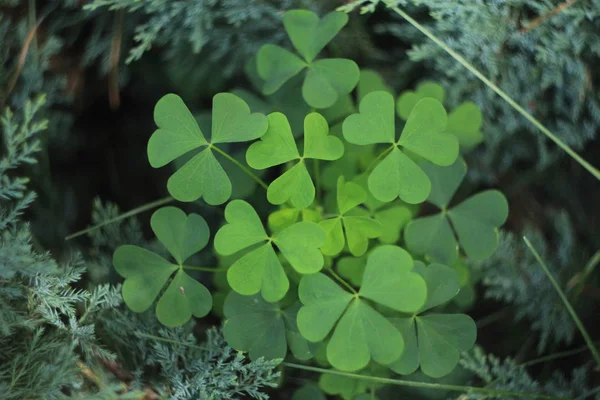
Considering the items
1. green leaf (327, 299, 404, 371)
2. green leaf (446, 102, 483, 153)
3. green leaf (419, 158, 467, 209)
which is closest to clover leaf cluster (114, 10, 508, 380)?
green leaf (327, 299, 404, 371)

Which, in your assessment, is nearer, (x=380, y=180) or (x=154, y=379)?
(x=380, y=180)

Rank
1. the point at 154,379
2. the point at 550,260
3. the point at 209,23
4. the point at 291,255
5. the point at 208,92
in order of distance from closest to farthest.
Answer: the point at 291,255
the point at 154,379
the point at 209,23
the point at 550,260
the point at 208,92

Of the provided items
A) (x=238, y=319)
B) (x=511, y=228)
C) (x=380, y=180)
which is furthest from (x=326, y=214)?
(x=511, y=228)

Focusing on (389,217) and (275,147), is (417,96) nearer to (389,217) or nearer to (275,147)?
(389,217)

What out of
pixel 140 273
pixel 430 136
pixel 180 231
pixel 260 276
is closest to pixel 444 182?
pixel 430 136

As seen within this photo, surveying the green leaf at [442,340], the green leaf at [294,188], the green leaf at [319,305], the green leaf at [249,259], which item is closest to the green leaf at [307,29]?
the green leaf at [294,188]

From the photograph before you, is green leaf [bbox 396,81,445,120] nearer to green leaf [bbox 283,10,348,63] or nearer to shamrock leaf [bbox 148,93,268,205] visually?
green leaf [bbox 283,10,348,63]

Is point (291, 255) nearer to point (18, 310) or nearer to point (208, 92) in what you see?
point (18, 310)
